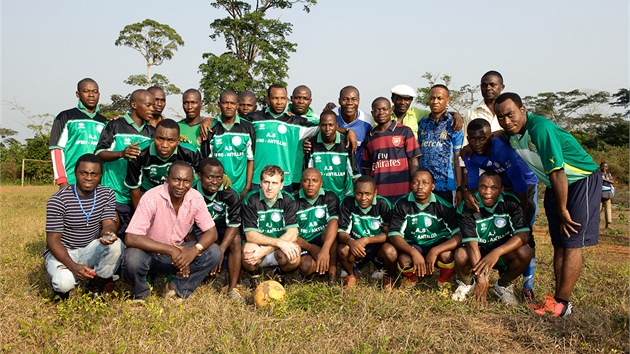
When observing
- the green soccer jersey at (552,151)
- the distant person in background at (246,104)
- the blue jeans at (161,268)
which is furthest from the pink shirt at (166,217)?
the green soccer jersey at (552,151)

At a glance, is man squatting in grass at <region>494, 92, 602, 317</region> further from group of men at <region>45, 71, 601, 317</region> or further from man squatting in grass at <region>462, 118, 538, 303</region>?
man squatting in grass at <region>462, 118, 538, 303</region>

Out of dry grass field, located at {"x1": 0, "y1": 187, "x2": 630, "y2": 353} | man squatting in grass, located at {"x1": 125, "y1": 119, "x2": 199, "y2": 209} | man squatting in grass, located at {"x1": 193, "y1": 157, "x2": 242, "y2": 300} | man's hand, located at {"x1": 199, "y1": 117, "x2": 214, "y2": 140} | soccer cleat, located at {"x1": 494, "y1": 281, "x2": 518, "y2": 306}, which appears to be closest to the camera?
dry grass field, located at {"x1": 0, "y1": 187, "x2": 630, "y2": 353}

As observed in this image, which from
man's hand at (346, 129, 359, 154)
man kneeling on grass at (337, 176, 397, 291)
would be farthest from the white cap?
man kneeling on grass at (337, 176, 397, 291)

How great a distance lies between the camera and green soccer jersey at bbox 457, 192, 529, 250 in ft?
17.6

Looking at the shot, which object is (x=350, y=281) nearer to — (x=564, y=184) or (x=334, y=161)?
(x=334, y=161)

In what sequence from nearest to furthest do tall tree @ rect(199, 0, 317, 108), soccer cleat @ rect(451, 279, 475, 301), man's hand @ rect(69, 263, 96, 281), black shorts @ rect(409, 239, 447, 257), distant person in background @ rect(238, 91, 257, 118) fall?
man's hand @ rect(69, 263, 96, 281) < soccer cleat @ rect(451, 279, 475, 301) < black shorts @ rect(409, 239, 447, 257) < distant person in background @ rect(238, 91, 257, 118) < tall tree @ rect(199, 0, 317, 108)

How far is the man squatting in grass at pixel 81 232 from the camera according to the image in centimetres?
489

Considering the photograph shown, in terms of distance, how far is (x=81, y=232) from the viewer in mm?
5105

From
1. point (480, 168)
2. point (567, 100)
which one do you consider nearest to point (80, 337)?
point (480, 168)

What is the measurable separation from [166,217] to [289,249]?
4.60 ft

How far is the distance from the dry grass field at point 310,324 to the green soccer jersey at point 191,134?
6.20 feet

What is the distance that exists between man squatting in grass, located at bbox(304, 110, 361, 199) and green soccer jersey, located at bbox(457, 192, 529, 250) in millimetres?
1532

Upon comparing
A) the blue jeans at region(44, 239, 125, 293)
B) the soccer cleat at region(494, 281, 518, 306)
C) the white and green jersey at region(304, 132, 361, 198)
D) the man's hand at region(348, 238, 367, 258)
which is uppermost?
the white and green jersey at region(304, 132, 361, 198)

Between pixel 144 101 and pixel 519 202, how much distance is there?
4584mm
